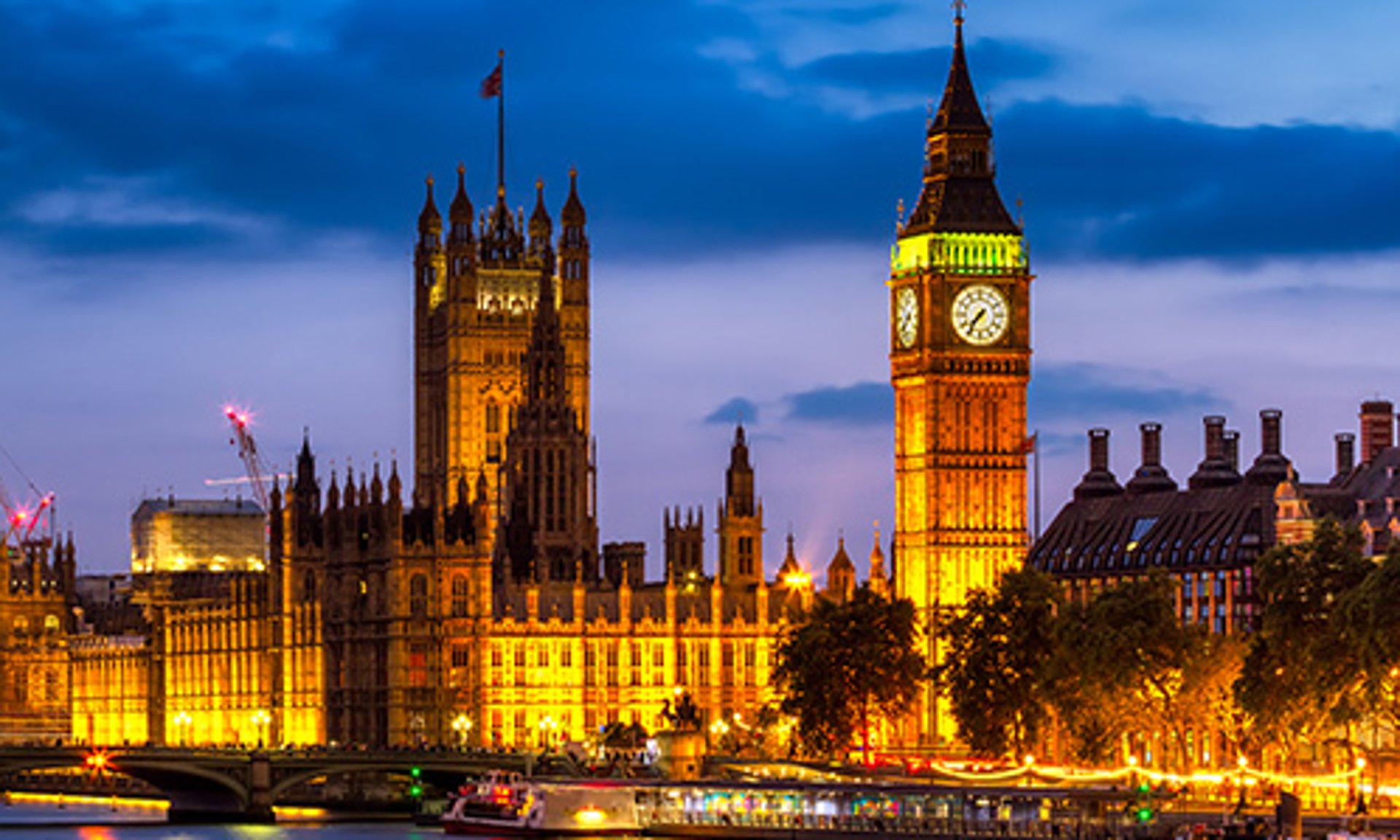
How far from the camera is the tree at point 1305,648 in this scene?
13325cm

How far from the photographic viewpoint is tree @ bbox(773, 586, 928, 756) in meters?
180

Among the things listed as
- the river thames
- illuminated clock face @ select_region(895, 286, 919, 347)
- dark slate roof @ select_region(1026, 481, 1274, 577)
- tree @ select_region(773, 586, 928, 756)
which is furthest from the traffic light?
illuminated clock face @ select_region(895, 286, 919, 347)

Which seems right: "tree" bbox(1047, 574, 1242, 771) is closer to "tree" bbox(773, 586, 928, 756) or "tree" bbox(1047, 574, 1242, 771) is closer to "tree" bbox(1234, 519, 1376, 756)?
"tree" bbox(1234, 519, 1376, 756)

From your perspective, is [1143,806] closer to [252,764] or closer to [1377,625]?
[1377,625]

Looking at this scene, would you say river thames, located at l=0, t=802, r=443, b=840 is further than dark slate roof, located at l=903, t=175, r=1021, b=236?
No

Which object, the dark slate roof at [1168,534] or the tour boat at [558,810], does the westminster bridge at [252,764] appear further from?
the dark slate roof at [1168,534]

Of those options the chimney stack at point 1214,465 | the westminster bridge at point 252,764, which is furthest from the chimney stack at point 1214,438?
the westminster bridge at point 252,764

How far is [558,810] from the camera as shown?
15550cm

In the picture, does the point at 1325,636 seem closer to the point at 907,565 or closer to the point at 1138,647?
the point at 1138,647

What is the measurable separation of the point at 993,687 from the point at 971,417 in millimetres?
32640

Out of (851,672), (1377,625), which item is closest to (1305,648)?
(1377,625)

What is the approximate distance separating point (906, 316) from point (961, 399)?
5.15 metres

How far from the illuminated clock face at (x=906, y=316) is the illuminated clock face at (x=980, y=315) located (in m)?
2.00

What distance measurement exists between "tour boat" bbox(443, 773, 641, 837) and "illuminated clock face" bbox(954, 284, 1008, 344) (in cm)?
4566
